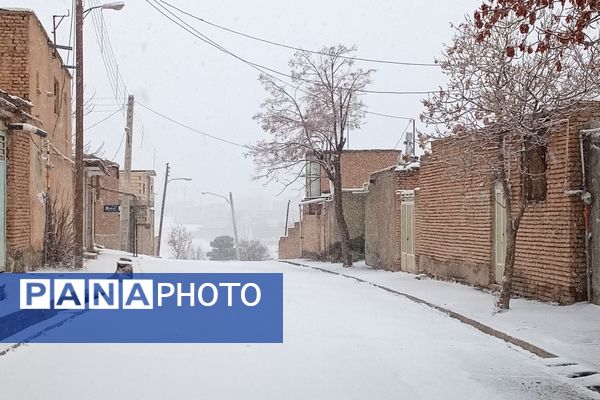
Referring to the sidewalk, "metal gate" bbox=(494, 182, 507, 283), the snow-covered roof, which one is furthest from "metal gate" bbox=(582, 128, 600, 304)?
the snow-covered roof

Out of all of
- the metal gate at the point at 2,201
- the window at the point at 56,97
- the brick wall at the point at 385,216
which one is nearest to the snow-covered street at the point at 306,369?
the metal gate at the point at 2,201

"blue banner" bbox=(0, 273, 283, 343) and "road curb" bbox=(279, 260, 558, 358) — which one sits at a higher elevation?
"blue banner" bbox=(0, 273, 283, 343)

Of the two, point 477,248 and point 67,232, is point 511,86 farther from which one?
point 67,232

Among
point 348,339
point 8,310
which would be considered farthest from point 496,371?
point 8,310

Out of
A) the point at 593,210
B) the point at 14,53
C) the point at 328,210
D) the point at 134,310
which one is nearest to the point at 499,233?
the point at 593,210

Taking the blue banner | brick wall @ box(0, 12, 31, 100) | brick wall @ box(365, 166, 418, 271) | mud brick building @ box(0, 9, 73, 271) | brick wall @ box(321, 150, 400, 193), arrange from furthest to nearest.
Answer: brick wall @ box(321, 150, 400, 193), brick wall @ box(365, 166, 418, 271), brick wall @ box(0, 12, 31, 100), mud brick building @ box(0, 9, 73, 271), the blue banner

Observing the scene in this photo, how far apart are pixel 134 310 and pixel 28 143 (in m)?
6.03

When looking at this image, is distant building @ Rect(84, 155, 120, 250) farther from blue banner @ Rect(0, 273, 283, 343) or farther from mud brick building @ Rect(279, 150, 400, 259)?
blue banner @ Rect(0, 273, 283, 343)

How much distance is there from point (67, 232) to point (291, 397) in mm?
15857

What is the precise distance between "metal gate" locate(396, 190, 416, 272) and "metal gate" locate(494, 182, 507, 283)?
21.6 ft

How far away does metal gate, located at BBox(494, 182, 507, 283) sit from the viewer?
15.3 meters

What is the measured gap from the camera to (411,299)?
15227mm

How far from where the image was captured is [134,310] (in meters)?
12.2

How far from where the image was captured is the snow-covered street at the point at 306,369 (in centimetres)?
651
